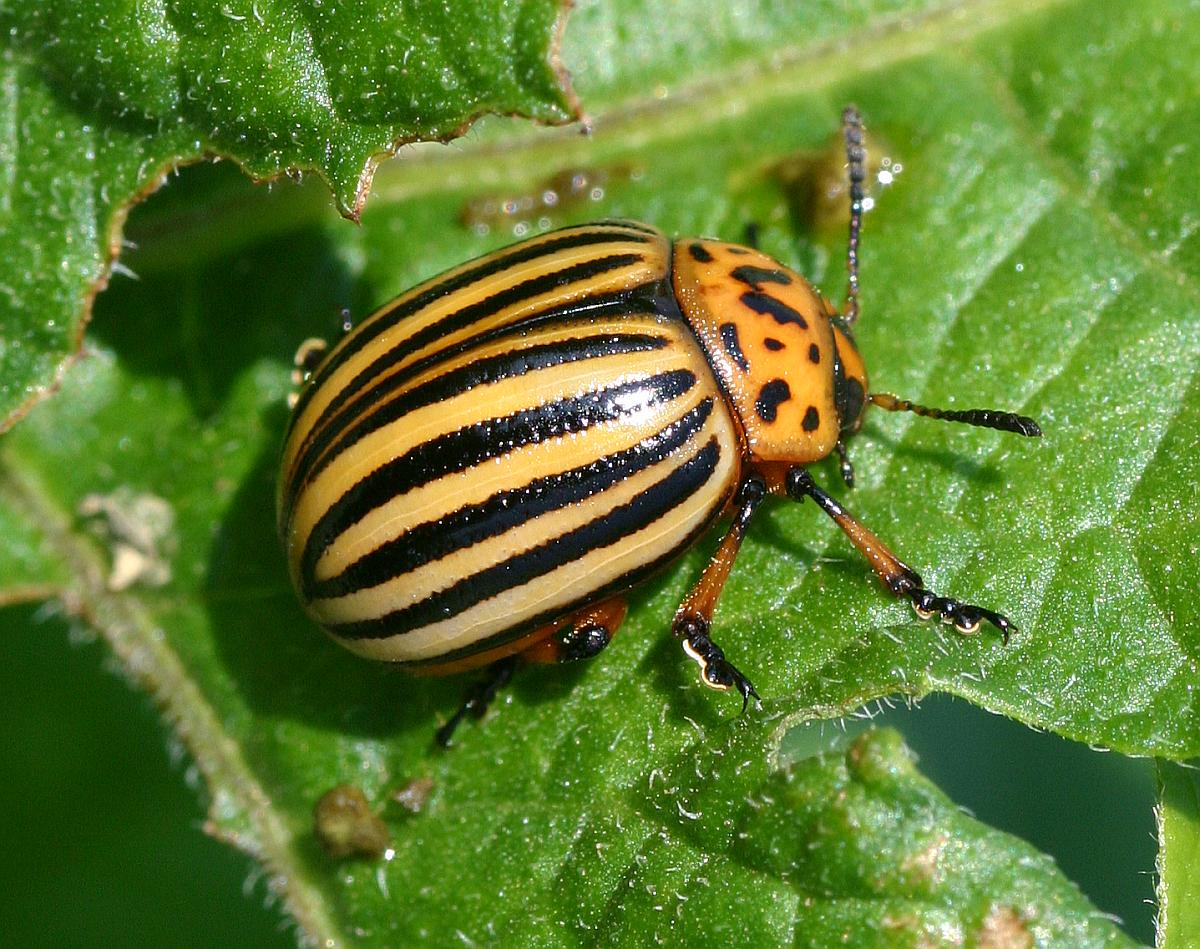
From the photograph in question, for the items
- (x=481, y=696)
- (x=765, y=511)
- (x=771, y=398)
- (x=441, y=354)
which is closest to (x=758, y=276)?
(x=771, y=398)

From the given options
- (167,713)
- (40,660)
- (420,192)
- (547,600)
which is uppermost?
(420,192)

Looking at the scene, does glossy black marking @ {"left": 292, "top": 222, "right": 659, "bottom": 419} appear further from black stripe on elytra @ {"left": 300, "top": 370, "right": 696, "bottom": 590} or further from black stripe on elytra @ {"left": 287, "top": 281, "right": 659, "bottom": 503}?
black stripe on elytra @ {"left": 300, "top": 370, "right": 696, "bottom": 590}

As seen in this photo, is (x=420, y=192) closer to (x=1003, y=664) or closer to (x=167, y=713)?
(x=167, y=713)

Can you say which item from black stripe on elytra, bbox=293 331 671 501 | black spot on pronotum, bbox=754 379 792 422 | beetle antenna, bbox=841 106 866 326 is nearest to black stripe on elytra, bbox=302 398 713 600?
black stripe on elytra, bbox=293 331 671 501

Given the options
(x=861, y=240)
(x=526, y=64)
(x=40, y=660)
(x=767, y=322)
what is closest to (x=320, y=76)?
(x=526, y=64)

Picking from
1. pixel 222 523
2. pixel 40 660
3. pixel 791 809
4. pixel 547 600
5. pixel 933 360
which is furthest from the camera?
pixel 40 660

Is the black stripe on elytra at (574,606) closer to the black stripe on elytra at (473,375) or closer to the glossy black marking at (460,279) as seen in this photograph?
the black stripe on elytra at (473,375)

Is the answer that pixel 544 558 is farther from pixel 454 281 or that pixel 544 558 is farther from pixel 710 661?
pixel 454 281

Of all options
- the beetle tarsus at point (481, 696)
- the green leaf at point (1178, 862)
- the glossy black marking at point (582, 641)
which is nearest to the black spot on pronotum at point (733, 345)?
the glossy black marking at point (582, 641)
